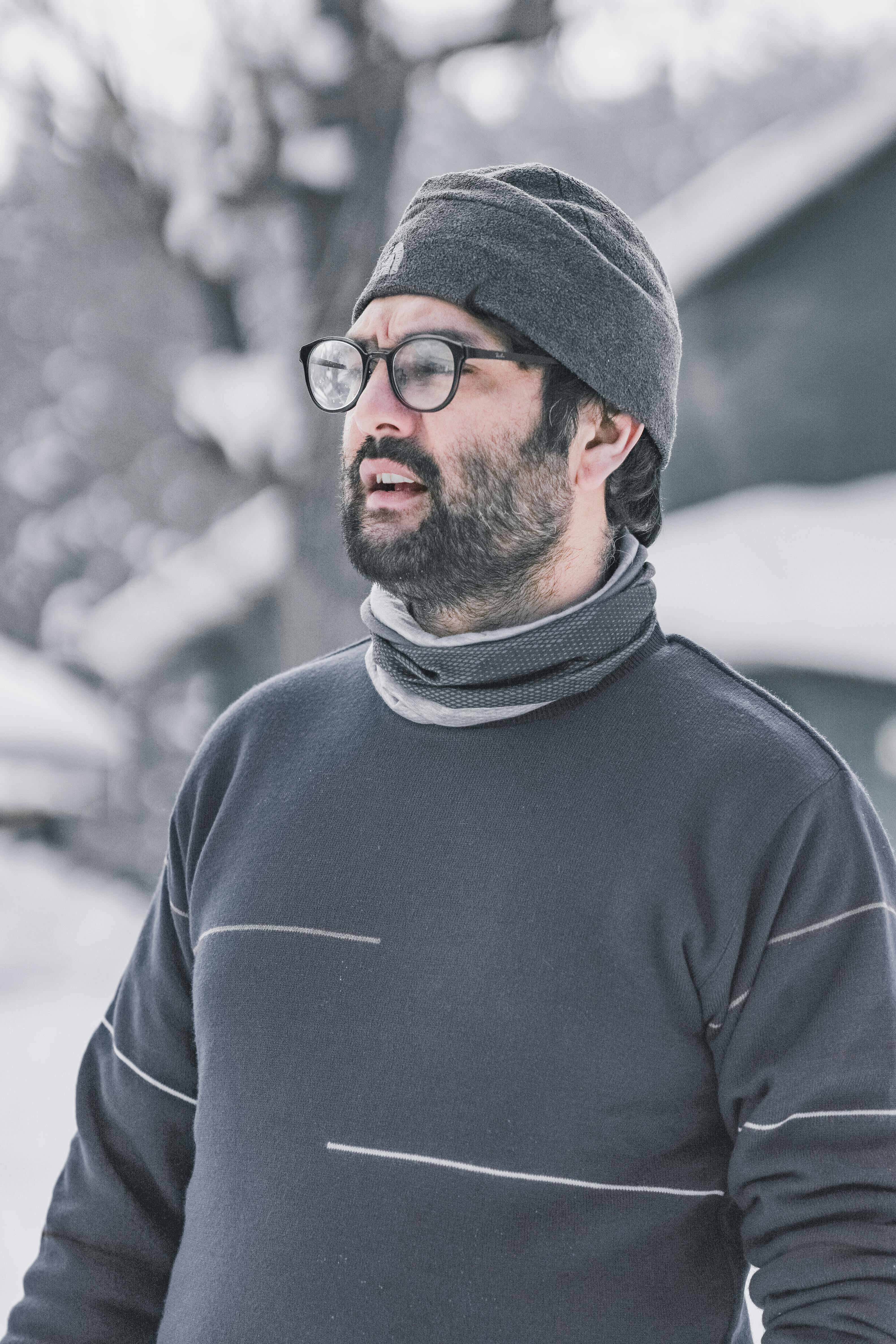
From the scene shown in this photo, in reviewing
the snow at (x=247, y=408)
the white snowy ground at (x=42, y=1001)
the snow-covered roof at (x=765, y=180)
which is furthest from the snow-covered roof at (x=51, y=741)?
the snow-covered roof at (x=765, y=180)

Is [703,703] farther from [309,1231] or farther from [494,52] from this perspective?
[494,52]

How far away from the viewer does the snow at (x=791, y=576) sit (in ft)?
13.7

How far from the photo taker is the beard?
1275 millimetres

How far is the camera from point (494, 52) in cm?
457

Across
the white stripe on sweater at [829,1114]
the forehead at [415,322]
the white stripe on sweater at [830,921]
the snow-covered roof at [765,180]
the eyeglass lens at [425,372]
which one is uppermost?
the snow-covered roof at [765,180]

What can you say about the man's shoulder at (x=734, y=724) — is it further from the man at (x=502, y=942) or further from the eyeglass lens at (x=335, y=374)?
the eyeglass lens at (x=335, y=374)

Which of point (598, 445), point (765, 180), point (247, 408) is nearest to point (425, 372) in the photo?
point (598, 445)

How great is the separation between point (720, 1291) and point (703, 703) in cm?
53

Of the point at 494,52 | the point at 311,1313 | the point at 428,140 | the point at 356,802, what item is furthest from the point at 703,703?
the point at 428,140

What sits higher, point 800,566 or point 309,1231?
point 800,566

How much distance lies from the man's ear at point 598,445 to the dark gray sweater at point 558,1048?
0.62 ft

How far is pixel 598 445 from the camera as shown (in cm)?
136

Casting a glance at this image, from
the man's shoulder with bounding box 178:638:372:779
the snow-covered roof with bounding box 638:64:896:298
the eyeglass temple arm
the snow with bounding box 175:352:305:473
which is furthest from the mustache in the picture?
the snow with bounding box 175:352:305:473

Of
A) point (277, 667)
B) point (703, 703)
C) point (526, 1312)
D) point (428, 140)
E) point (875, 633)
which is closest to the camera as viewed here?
point (526, 1312)
